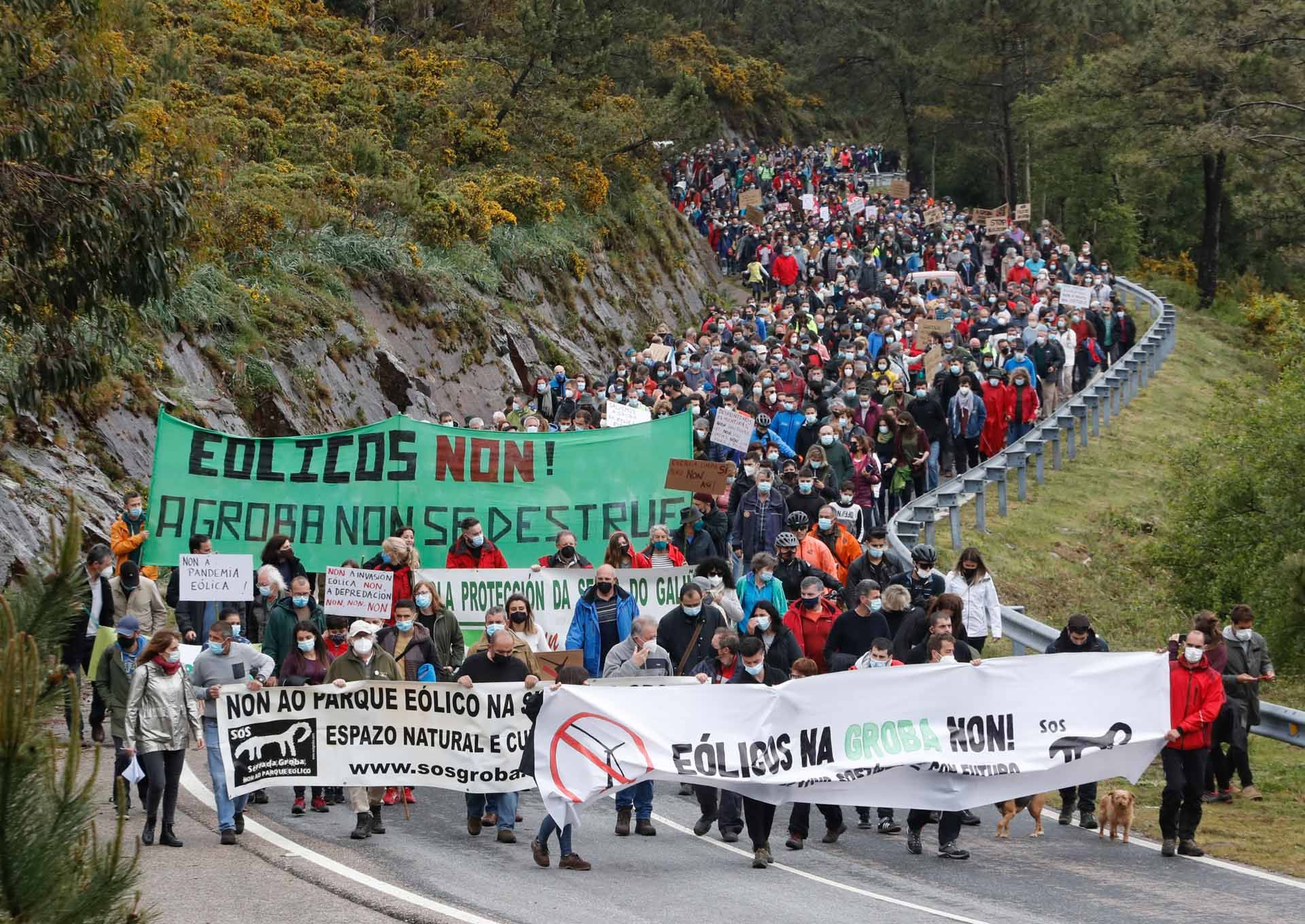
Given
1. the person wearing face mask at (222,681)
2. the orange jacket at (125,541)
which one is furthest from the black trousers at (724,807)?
the orange jacket at (125,541)

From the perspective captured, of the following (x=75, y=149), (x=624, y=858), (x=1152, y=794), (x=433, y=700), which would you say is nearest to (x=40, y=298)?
(x=75, y=149)

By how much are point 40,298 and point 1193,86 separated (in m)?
35.2

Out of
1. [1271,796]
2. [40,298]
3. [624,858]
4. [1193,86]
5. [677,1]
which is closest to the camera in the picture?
[624,858]

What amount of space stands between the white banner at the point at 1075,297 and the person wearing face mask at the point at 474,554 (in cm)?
2061

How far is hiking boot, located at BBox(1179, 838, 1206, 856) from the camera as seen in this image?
12258 millimetres

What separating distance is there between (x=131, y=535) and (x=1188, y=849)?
33.2 feet

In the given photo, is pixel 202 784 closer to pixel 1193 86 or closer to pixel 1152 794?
pixel 1152 794

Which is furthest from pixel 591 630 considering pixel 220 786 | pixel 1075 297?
pixel 1075 297

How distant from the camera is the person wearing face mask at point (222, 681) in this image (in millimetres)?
12148

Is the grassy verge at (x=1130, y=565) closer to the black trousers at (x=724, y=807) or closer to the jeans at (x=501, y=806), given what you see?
the black trousers at (x=724, y=807)

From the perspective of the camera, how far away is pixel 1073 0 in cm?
6675

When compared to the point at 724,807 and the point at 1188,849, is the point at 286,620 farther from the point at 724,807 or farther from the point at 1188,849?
the point at 1188,849

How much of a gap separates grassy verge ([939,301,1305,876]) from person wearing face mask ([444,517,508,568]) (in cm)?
603

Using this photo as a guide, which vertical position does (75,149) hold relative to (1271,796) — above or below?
above
